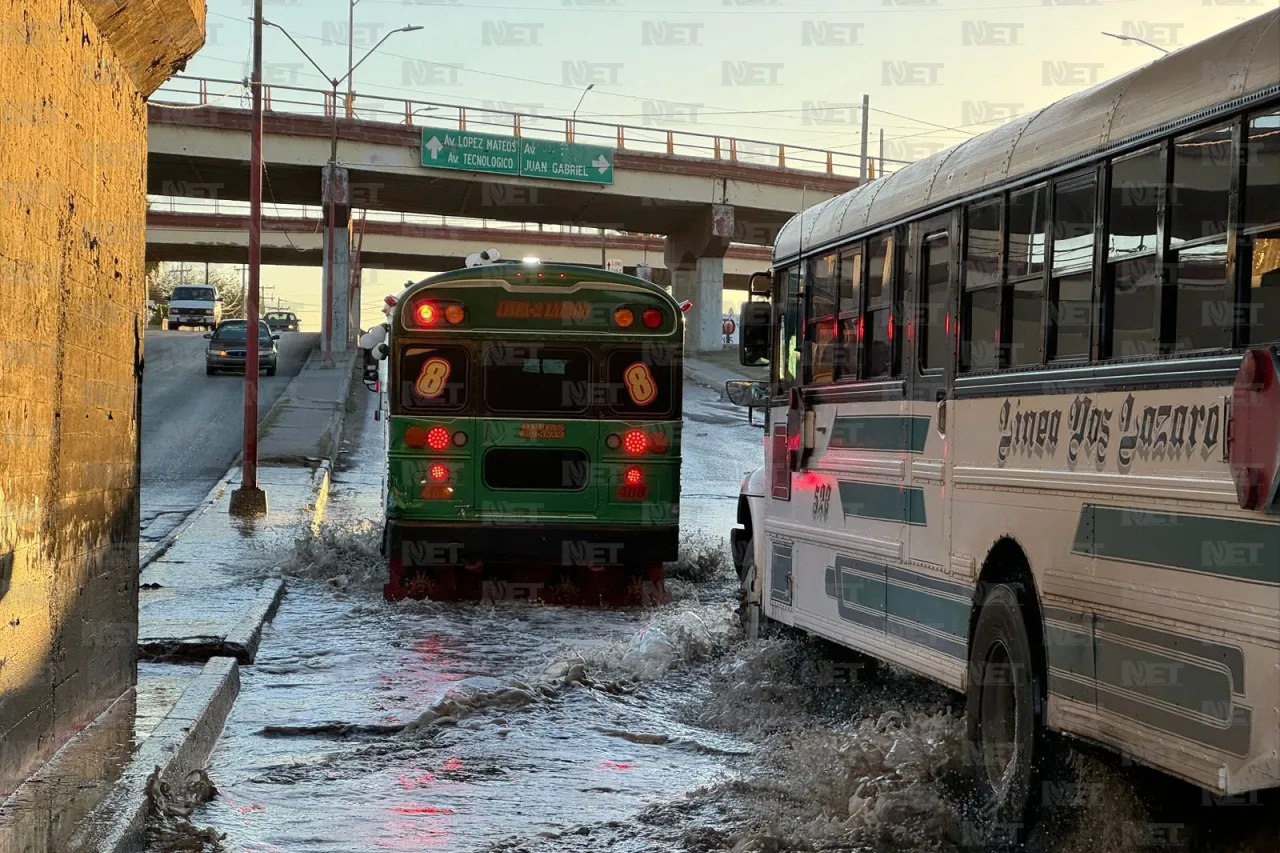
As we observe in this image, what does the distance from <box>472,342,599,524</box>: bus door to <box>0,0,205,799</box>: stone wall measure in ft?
16.9

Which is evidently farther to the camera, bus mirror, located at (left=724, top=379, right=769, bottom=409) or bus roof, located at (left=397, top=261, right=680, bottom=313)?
bus roof, located at (left=397, top=261, right=680, bottom=313)

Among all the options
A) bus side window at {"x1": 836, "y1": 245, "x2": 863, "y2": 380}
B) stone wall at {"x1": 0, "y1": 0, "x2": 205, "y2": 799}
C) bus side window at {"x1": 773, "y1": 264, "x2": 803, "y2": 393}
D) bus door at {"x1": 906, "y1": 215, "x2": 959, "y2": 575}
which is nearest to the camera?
stone wall at {"x1": 0, "y1": 0, "x2": 205, "y2": 799}

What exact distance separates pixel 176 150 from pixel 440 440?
1460 inches

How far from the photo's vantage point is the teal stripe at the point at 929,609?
7461 millimetres

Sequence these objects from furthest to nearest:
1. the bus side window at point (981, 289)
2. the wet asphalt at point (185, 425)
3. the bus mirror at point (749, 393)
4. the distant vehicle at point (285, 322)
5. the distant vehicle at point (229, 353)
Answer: the distant vehicle at point (285, 322), the distant vehicle at point (229, 353), the wet asphalt at point (185, 425), the bus mirror at point (749, 393), the bus side window at point (981, 289)

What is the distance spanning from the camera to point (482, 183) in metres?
54.2

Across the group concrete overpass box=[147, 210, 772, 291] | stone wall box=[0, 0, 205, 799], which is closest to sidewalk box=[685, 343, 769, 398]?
concrete overpass box=[147, 210, 772, 291]

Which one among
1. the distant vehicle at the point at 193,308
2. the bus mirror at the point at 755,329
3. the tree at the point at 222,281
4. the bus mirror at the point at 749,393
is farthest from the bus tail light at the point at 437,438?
the tree at the point at 222,281

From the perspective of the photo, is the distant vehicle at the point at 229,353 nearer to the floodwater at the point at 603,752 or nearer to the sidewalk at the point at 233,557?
the sidewalk at the point at 233,557

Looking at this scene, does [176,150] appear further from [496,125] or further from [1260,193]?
[1260,193]

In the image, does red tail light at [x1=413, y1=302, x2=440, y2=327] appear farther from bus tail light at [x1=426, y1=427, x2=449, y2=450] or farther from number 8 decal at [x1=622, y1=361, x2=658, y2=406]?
number 8 decal at [x1=622, y1=361, x2=658, y2=406]

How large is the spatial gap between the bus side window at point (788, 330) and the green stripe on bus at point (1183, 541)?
182 inches

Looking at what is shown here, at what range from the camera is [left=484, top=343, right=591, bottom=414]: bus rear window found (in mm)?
14570

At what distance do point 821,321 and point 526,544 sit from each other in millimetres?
5033
